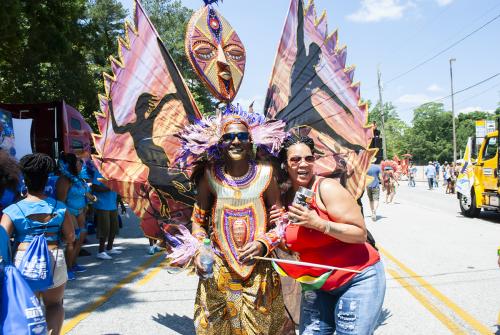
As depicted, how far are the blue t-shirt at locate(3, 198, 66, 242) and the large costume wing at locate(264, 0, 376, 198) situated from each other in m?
1.94

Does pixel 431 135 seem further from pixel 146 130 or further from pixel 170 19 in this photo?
pixel 146 130

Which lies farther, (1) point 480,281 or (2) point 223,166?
(1) point 480,281

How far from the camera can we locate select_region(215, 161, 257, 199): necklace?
321 cm

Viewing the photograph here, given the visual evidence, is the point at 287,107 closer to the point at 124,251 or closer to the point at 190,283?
the point at 190,283

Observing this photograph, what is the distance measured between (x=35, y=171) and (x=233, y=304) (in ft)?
5.82

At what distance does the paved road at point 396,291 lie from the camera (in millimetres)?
4316

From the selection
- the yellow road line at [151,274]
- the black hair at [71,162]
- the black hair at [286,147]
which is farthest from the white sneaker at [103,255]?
the black hair at [286,147]

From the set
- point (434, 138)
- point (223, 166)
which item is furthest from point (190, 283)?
point (434, 138)

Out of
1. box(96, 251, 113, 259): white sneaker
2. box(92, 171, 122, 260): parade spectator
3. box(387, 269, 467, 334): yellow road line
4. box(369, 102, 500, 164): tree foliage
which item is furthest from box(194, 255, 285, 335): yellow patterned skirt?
box(369, 102, 500, 164): tree foliage

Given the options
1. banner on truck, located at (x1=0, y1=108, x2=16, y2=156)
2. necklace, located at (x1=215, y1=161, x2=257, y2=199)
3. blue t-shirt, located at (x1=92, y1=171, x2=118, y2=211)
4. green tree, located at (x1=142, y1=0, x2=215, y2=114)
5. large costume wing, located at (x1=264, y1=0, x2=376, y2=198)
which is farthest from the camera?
green tree, located at (x1=142, y1=0, x2=215, y2=114)

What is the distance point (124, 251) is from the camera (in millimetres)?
8312

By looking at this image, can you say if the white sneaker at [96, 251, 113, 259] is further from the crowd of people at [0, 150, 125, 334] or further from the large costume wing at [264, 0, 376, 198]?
the large costume wing at [264, 0, 376, 198]

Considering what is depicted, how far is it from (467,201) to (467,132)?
6669 cm

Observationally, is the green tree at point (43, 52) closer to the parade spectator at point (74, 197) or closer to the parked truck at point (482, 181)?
the parade spectator at point (74, 197)
